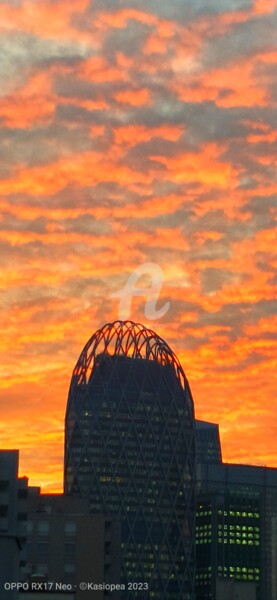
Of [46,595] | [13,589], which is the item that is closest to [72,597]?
[46,595]

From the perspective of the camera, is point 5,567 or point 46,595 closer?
point 5,567

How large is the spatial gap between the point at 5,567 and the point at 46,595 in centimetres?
7221

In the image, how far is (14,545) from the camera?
362 feet

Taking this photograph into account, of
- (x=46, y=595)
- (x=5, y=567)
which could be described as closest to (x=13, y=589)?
(x=5, y=567)

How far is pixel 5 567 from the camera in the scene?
109375mm

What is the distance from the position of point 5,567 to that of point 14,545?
1.95 metres

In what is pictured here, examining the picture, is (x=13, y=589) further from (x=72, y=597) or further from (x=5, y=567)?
(x=72, y=597)

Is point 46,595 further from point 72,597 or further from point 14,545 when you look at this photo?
point 14,545

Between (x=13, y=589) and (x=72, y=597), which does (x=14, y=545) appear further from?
(x=72, y=597)

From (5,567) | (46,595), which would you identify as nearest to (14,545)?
(5,567)

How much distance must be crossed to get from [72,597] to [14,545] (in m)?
79.2

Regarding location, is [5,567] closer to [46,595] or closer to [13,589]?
[13,589]

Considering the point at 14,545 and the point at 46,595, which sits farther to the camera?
the point at 46,595

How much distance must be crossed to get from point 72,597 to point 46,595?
8177 mm
